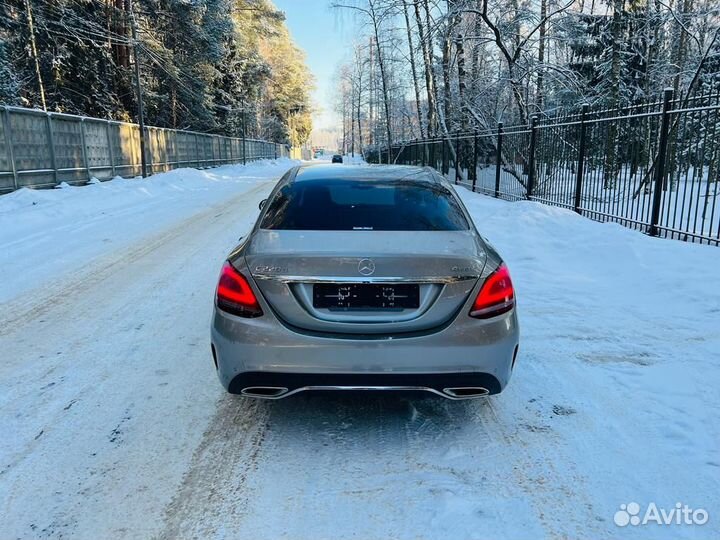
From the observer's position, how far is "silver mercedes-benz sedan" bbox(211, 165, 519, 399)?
2.70 metres

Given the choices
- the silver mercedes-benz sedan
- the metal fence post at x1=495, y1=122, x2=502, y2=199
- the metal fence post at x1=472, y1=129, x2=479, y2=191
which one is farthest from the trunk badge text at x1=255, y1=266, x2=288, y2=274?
the metal fence post at x1=472, y1=129, x2=479, y2=191

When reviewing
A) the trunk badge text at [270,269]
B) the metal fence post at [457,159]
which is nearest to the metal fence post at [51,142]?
the metal fence post at [457,159]

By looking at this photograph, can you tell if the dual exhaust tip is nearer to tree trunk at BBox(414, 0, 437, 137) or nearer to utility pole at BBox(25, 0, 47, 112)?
utility pole at BBox(25, 0, 47, 112)

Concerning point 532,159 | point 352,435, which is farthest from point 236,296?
point 532,159

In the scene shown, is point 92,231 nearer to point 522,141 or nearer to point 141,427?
point 141,427

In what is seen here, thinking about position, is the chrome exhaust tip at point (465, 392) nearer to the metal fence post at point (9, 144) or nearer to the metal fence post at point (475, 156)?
the metal fence post at point (475, 156)

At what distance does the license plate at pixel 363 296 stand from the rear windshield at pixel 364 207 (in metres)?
0.53

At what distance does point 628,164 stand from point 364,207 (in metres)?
7.47

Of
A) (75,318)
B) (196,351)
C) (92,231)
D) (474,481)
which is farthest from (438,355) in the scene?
(92,231)

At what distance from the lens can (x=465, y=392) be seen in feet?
9.24

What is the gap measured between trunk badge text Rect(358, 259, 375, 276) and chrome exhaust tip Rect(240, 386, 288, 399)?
732 mm

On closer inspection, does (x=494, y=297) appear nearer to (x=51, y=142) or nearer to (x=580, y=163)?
(x=580, y=163)

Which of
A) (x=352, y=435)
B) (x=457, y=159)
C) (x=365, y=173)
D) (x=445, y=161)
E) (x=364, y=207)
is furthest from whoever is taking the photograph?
(x=445, y=161)

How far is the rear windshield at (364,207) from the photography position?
3275 mm
